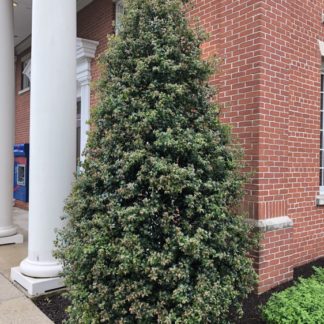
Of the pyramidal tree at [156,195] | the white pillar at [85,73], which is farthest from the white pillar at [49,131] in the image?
the white pillar at [85,73]

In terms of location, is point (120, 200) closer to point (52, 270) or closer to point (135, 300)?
point (135, 300)

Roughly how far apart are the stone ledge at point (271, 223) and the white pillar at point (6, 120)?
443 cm

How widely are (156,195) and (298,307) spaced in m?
1.61

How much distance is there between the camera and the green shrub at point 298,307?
10.7 feet

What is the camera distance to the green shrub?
325cm

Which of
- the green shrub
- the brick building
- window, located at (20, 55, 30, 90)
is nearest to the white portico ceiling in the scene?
window, located at (20, 55, 30, 90)

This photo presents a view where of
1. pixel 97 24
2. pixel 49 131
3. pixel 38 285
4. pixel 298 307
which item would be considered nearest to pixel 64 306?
pixel 38 285

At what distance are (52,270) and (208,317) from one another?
85.5 inches

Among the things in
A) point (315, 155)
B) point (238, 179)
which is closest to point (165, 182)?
point (238, 179)

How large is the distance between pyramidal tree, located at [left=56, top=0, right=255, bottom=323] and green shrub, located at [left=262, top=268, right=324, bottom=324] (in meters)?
0.34

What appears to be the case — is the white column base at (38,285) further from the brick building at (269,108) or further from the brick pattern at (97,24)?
the brick pattern at (97,24)

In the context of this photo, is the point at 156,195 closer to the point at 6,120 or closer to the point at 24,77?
the point at 6,120

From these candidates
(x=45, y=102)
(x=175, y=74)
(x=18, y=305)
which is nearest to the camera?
(x=175, y=74)

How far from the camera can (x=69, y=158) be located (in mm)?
4543
